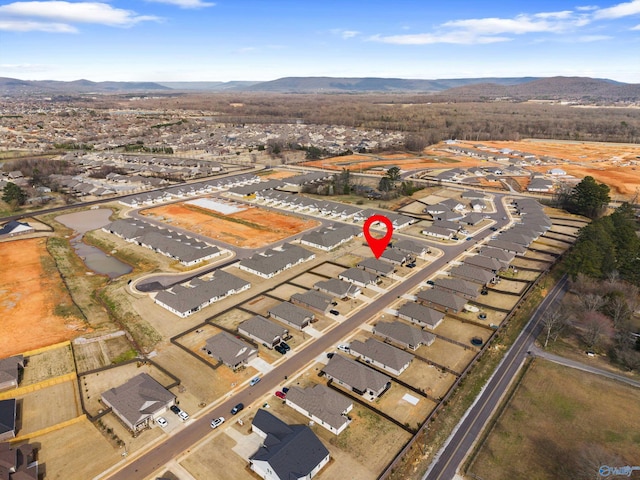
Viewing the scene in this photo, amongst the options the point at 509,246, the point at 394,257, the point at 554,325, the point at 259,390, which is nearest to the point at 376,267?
the point at 394,257

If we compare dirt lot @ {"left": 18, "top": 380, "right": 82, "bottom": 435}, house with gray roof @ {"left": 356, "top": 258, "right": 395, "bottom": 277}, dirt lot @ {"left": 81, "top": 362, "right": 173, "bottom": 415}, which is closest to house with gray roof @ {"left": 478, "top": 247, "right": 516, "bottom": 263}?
house with gray roof @ {"left": 356, "top": 258, "right": 395, "bottom": 277}

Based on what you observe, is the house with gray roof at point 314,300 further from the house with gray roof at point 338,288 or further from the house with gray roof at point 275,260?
the house with gray roof at point 275,260

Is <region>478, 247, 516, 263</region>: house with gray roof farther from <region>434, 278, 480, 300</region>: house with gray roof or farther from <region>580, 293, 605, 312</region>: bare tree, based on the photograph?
<region>580, 293, 605, 312</region>: bare tree

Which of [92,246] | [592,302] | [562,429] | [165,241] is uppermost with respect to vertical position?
[592,302]

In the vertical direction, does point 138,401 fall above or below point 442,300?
below

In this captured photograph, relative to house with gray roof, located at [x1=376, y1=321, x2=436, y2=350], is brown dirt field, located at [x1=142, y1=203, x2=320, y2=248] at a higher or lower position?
higher

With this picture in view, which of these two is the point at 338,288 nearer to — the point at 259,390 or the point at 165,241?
the point at 259,390

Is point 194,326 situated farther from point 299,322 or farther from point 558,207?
point 558,207
